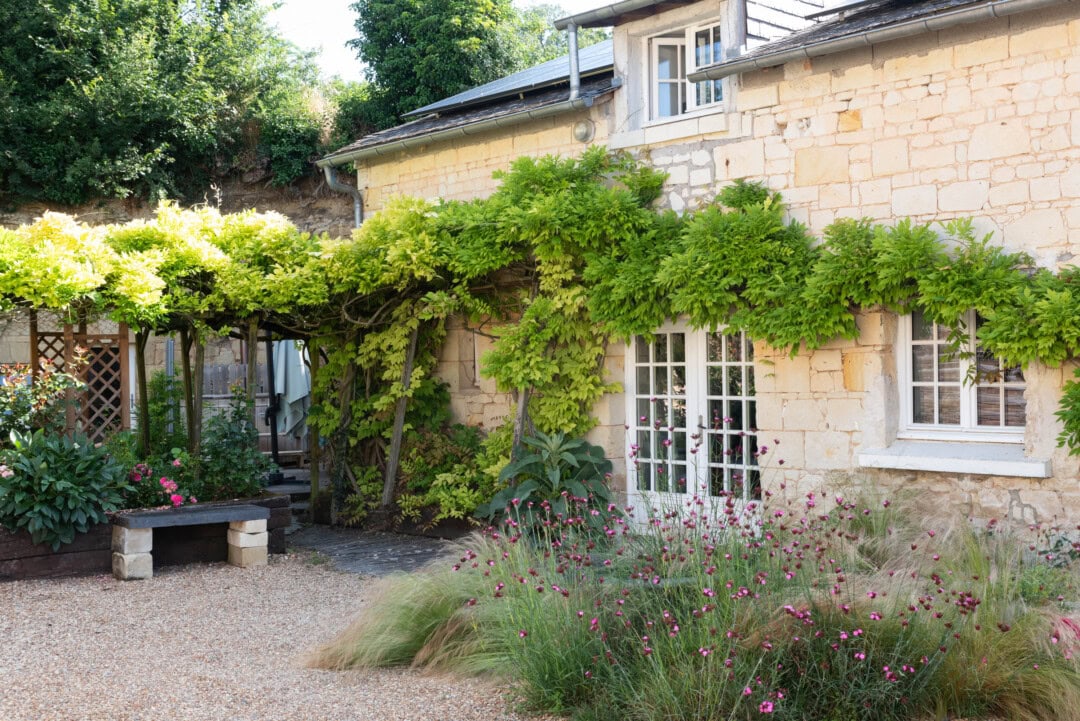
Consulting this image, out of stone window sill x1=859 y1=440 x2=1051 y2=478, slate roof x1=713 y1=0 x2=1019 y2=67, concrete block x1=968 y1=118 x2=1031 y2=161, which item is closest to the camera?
stone window sill x1=859 y1=440 x2=1051 y2=478

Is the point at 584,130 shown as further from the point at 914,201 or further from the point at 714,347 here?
the point at 914,201

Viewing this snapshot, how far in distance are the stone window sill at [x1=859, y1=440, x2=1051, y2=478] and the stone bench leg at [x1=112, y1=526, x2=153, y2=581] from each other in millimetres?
5221

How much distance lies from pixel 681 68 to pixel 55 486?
5994mm

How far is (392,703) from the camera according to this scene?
15.3ft

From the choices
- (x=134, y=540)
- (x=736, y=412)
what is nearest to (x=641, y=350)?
(x=736, y=412)

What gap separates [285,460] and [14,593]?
797 centimetres

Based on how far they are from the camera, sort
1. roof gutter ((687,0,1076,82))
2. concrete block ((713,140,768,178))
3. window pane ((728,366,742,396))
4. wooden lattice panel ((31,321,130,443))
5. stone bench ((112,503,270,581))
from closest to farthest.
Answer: roof gutter ((687,0,1076,82)) < stone bench ((112,503,270,581)) < concrete block ((713,140,768,178)) < wooden lattice panel ((31,321,130,443)) < window pane ((728,366,742,396))

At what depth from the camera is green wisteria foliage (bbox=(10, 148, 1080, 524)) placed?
23.3 feet

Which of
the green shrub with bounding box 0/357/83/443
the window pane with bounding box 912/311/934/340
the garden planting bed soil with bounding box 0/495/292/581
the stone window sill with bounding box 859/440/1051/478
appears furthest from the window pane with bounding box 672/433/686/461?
the green shrub with bounding box 0/357/83/443

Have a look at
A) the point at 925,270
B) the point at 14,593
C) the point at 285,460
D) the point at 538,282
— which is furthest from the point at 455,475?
the point at 285,460

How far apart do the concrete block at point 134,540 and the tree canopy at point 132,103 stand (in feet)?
37.0

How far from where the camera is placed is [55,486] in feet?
24.7

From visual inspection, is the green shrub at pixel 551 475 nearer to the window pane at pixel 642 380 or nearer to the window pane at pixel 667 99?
the window pane at pixel 642 380

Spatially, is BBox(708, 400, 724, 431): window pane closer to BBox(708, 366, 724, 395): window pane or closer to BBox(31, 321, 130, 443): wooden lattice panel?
BBox(708, 366, 724, 395): window pane
